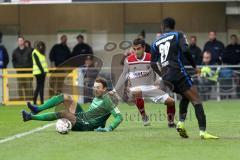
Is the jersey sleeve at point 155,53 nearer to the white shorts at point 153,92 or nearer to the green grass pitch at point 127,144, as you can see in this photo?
the green grass pitch at point 127,144

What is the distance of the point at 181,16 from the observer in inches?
1074

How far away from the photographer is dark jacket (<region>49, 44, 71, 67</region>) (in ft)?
86.0

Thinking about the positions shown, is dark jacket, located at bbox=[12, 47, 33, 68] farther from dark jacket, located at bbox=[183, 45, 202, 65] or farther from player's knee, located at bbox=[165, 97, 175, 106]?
player's knee, located at bbox=[165, 97, 175, 106]

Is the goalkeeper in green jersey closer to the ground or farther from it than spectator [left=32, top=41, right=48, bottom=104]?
closer to the ground

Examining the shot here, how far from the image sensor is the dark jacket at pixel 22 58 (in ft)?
83.1

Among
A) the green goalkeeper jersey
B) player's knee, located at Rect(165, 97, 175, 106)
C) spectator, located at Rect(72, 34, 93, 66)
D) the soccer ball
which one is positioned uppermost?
spectator, located at Rect(72, 34, 93, 66)

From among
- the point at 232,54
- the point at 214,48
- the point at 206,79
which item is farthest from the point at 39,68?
the point at 232,54

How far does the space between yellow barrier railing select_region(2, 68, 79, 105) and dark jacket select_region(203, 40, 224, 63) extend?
4778 mm

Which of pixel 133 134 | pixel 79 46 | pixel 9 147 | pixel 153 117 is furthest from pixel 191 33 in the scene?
pixel 9 147

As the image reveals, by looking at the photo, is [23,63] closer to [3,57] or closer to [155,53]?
[3,57]

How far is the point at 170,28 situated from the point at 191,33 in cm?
1494

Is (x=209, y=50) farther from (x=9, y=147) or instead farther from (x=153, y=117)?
(x=9, y=147)

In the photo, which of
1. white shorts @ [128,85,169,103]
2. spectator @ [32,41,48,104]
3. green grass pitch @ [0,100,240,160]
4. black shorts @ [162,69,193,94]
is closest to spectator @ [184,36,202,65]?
spectator @ [32,41,48,104]

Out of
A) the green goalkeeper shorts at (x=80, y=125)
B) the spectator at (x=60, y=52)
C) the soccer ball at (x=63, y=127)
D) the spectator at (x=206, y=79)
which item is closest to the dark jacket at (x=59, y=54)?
the spectator at (x=60, y=52)
